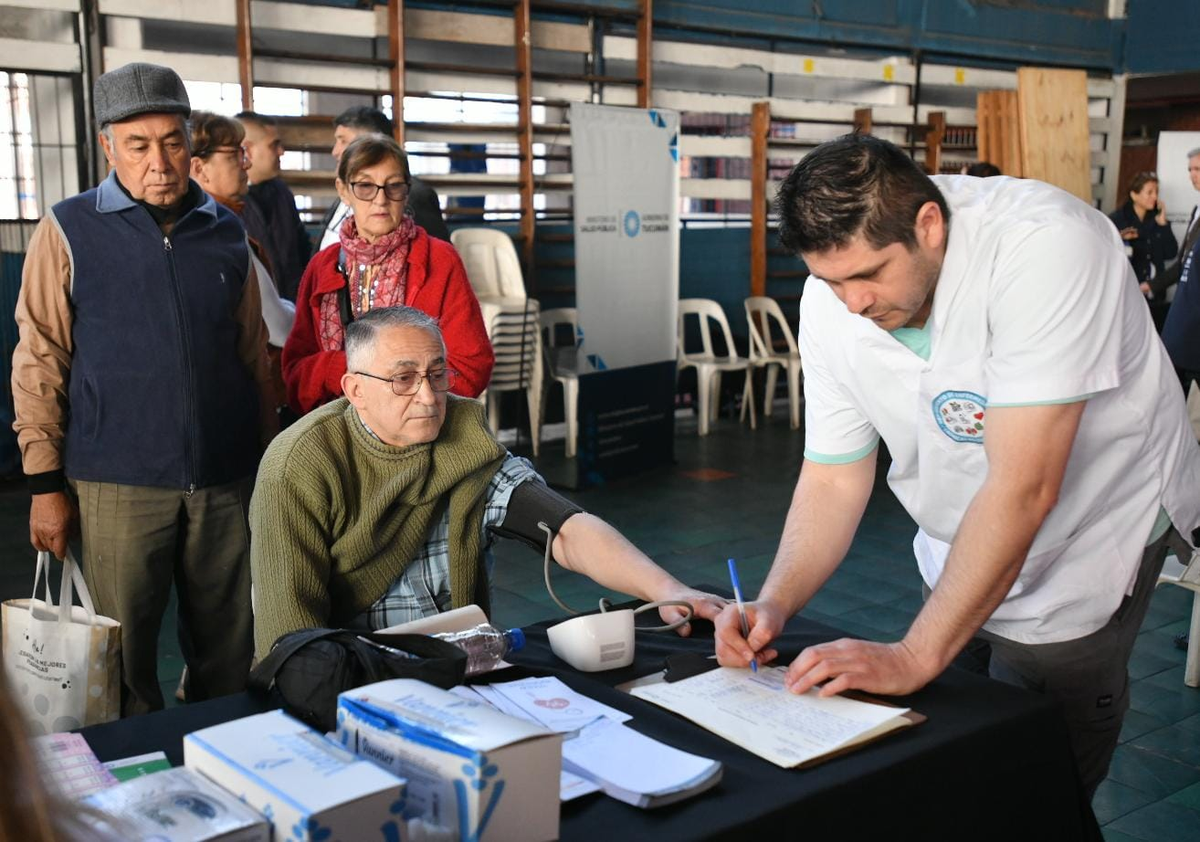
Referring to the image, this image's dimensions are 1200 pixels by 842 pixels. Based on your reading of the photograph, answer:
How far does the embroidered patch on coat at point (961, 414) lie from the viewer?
5.59 ft

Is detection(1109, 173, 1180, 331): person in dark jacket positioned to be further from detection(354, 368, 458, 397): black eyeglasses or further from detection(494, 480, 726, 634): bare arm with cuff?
detection(354, 368, 458, 397): black eyeglasses

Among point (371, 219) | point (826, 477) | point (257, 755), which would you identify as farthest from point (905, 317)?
point (371, 219)

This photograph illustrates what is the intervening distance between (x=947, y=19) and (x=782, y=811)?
9.28 meters

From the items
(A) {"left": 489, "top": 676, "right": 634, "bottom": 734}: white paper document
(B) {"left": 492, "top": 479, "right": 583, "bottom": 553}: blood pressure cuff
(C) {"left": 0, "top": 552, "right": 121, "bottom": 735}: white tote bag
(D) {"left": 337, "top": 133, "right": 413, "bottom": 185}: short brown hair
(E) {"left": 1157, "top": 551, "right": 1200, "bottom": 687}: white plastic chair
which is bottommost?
(E) {"left": 1157, "top": 551, "right": 1200, "bottom": 687}: white plastic chair

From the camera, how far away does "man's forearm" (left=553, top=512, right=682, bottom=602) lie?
2031 mm

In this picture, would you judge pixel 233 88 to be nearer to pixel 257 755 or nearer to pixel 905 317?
pixel 905 317

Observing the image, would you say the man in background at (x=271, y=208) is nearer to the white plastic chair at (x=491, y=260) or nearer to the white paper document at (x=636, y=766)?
the white plastic chair at (x=491, y=260)

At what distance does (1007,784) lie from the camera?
61.5 inches

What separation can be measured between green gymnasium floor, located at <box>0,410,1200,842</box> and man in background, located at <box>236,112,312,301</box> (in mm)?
1306

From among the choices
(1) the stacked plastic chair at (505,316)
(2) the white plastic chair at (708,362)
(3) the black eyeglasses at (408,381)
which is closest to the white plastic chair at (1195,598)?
(3) the black eyeglasses at (408,381)

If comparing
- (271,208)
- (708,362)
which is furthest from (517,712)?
(708,362)

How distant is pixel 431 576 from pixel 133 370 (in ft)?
3.13

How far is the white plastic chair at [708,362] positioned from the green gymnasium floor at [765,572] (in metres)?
0.30

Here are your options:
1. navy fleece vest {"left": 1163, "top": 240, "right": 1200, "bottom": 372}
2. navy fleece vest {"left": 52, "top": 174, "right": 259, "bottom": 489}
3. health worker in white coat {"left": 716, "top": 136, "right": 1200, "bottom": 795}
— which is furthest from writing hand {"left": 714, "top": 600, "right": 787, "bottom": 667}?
navy fleece vest {"left": 1163, "top": 240, "right": 1200, "bottom": 372}
